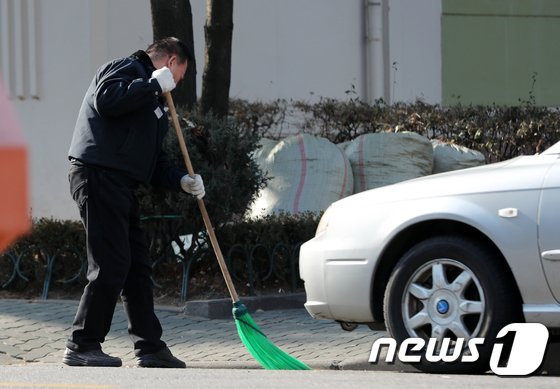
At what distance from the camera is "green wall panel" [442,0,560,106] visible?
60.5 feet

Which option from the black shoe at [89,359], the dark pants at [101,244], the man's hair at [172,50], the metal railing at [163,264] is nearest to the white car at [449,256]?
the dark pants at [101,244]

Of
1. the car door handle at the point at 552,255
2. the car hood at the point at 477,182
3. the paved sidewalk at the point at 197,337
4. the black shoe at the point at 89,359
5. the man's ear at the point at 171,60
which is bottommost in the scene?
the paved sidewalk at the point at 197,337

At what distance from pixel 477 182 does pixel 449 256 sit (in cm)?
41

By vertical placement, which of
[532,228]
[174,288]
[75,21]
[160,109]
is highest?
[75,21]

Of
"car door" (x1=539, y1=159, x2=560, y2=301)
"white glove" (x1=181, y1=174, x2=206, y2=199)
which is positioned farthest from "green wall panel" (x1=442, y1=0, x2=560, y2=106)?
"car door" (x1=539, y1=159, x2=560, y2=301)

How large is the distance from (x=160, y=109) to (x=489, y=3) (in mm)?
12539

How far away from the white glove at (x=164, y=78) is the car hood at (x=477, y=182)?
121 centimetres

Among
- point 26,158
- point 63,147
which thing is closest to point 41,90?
point 63,147

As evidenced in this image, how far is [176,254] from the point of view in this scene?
9906 mm

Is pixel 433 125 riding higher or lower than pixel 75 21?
lower

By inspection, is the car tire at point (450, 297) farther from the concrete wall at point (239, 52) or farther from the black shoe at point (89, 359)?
the concrete wall at point (239, 52)

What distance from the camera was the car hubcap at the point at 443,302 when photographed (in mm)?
6043

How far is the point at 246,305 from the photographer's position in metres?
9.47

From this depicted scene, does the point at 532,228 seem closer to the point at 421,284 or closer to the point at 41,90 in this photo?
the point at 421,284
